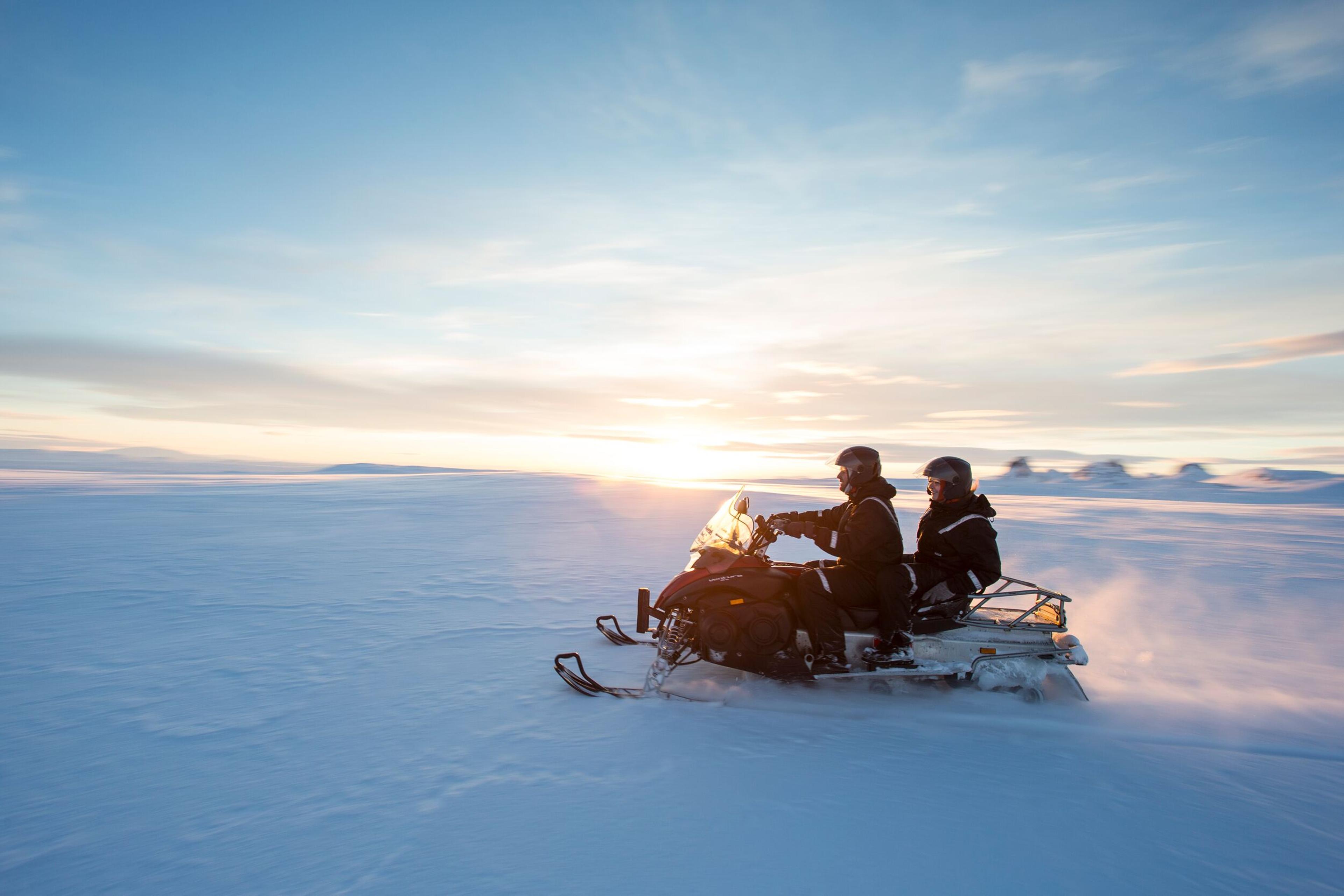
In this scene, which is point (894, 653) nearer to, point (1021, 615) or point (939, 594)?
point (939, 594)

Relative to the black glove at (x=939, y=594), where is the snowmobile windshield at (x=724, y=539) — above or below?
above

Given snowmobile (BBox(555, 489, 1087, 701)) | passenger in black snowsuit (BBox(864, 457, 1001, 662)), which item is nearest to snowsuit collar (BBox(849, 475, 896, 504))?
passenger in black snowsuit (BBox(864, 457, 1001, 662))

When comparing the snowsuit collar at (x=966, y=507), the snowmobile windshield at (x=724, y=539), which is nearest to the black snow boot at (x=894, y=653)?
the snowsuit collar at (x=966, y=507)

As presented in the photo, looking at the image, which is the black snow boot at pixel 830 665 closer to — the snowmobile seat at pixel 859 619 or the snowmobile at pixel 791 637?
the snowmobile at pixel 791 637

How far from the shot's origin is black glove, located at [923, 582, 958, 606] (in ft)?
15.9

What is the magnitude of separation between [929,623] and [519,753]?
3.07m

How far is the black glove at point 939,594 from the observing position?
4.86m

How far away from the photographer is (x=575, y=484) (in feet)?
99.5

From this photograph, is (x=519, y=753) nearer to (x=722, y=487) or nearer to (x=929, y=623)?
(x=929, y=623)

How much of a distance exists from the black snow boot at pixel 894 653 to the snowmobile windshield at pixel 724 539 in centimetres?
121

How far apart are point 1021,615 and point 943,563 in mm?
884

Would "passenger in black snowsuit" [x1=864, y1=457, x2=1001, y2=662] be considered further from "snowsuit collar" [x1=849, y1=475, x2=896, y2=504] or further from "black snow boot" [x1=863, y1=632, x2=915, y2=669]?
"snowsuit collar" [x1=849, y1=475, x2=896, y2=504]

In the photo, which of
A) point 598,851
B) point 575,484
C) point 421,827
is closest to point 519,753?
point 421,827

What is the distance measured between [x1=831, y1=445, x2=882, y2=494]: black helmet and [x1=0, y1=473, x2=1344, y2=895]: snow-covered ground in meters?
1.66
